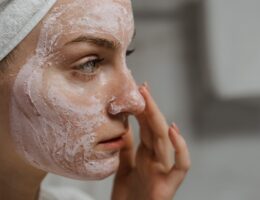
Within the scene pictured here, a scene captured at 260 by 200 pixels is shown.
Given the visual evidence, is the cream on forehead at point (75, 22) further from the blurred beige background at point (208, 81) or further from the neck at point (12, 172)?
the blurred beige background at point (208, 81)

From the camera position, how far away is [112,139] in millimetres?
805

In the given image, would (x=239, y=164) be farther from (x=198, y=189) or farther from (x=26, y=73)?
(x=26, y=73)

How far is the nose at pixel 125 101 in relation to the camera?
779 millimetres

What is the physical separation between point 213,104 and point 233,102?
0.21ft

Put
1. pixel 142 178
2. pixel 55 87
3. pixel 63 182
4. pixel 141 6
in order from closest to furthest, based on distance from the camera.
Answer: pixel 55 87
pixel 142 178
pixel 63 182
pixel 141 6

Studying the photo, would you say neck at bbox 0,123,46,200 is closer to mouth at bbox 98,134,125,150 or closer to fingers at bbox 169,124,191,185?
mouth at bbox 98,134,125,150

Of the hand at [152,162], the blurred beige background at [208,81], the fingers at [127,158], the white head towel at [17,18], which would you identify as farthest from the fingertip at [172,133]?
the blurred beige background at [208,81]

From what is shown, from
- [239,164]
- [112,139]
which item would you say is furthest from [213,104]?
[112,139]

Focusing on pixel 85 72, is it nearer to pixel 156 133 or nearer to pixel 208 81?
pixel 156 133

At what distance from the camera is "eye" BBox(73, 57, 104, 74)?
0.77 metres

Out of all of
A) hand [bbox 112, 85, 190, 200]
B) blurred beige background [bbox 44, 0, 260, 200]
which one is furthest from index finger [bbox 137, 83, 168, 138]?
blurred beige background [bbox 44, 0, 260, 200]

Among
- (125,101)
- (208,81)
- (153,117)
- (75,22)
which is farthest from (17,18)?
(208,81)

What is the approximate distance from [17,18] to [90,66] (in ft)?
0.43

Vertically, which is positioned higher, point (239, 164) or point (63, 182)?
point (63, 182)
